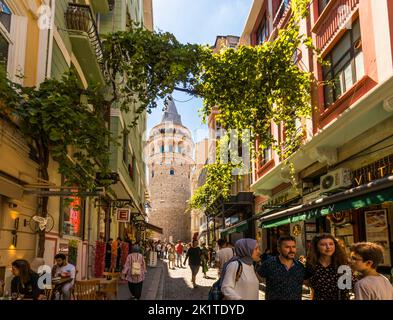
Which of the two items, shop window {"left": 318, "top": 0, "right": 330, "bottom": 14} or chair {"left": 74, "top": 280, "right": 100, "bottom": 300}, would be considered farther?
shop window {"left": 318, "top": 0, "right": 330, "bottom": 14}

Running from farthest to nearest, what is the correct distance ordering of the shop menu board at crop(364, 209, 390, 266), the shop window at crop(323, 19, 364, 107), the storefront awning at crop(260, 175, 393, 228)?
the shop window at crop(323, 19, 364, 107)
the shop menu board at crop(364, 209, 390, 266)
the storefront awning at crop(260, 175, 393, 228)

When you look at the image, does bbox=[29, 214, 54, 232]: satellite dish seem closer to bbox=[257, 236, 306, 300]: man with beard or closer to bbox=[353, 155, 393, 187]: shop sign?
bbox=[257, 236, 306, 300]: man with beard

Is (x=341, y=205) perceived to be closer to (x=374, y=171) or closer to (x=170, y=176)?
(x=374, y=171)

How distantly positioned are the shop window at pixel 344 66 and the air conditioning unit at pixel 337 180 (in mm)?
2129

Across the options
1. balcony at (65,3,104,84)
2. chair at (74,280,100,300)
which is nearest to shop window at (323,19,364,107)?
balcony at (65,3,104,84)

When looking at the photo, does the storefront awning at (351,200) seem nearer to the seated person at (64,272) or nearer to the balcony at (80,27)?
the seated person at (64,272)

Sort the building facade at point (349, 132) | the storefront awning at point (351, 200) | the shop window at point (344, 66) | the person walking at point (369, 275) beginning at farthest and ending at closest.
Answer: the shop window at point (344, 66) → the building facade at point (349, 132) → the storefront awning at point (351, 200) → the person walking at point (369, 275)

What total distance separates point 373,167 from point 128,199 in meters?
13.2

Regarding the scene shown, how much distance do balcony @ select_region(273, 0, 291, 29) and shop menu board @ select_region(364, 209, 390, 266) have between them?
30.0ft

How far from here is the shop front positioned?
26.1 ft

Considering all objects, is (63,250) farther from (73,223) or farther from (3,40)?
(3,40)

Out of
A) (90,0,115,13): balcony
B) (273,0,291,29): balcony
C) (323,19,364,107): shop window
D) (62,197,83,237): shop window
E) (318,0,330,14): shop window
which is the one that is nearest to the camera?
(323,19,364,107): shop window

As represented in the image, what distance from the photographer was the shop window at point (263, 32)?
21219 mm

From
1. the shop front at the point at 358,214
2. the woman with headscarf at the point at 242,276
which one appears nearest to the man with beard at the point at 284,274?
the woman with headscarf at the point at 242,276
